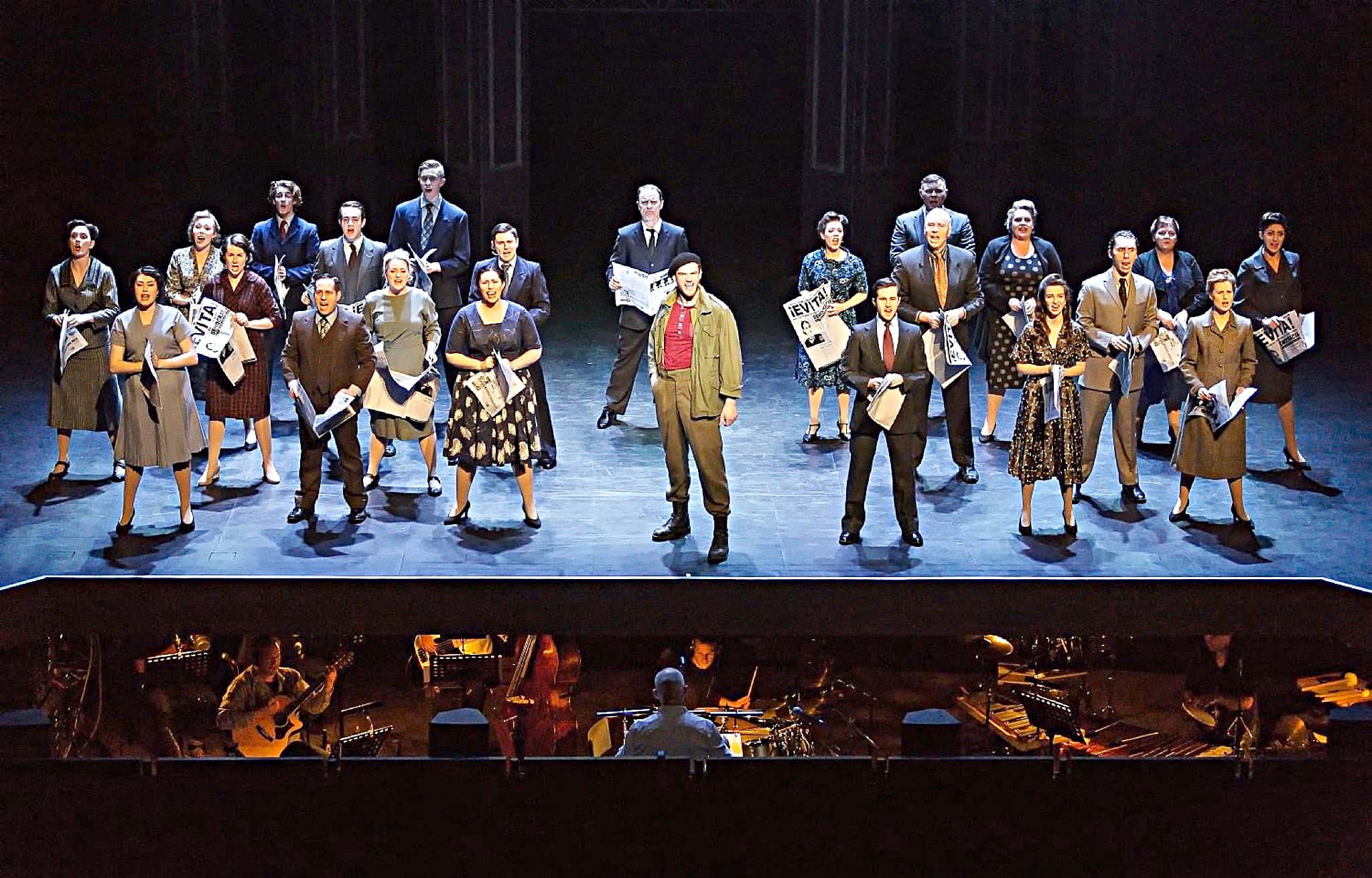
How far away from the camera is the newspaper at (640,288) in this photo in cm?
1084

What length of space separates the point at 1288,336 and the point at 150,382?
5831mm

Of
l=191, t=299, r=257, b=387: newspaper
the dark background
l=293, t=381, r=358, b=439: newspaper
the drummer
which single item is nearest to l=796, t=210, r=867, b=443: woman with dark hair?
the drummer

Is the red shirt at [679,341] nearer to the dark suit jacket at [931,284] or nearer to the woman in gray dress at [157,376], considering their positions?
the dark suit jacket at [931,284]

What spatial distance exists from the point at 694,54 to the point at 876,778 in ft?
58.2

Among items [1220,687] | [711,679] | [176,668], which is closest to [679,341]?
[711,679]

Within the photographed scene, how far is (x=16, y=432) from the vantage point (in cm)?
1112

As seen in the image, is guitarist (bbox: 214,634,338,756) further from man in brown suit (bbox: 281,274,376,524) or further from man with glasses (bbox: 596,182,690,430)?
man with glasses (bbox: 596,182,690,430)

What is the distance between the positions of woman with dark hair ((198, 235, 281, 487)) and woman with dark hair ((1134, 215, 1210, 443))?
4589 mm

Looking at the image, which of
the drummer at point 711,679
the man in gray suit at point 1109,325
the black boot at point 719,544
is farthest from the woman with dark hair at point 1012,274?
the drummer at point 711,679

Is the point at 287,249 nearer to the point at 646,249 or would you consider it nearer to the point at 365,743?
the point at 646,249

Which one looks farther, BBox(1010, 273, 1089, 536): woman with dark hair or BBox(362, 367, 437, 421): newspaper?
BBox(362, 367, 437, 421): newspaper

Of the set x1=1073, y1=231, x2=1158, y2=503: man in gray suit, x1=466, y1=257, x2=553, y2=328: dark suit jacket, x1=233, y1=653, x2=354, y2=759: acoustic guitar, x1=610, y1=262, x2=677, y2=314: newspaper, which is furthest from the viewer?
x1=610, y1=262, x2=677, y2=314: newspaper

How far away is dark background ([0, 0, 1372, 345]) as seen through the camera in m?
14.2

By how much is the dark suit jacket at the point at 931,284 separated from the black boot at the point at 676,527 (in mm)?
1660
